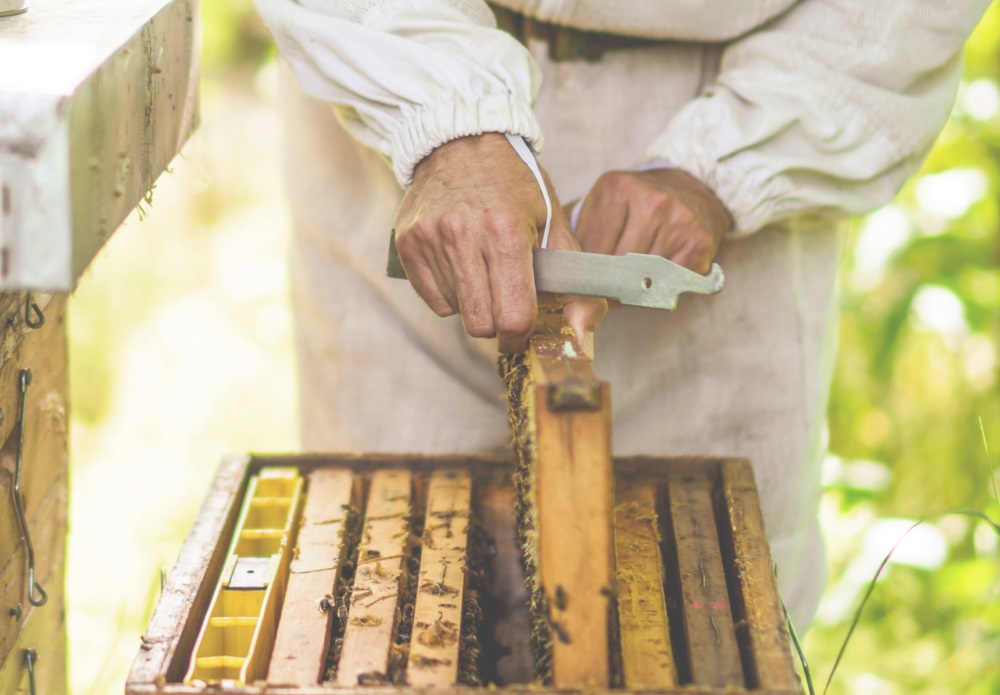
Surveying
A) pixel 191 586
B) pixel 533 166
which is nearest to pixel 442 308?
pixel 533 166

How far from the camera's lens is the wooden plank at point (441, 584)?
1.13 meters

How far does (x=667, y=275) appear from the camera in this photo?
132 centimetres

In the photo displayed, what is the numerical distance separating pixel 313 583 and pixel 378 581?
0.08 meters

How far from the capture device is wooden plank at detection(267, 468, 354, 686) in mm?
1141

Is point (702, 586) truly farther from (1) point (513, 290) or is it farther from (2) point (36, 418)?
(2) point (36, 418)

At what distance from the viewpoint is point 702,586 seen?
129 centimetres

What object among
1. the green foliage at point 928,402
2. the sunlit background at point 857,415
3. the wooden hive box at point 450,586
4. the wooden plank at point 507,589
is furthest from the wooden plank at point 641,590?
the green foliage at point 928,402

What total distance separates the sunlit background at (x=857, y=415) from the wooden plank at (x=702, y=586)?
3.66ft

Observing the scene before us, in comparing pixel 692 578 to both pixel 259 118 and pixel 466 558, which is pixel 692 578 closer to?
pixel 466 558

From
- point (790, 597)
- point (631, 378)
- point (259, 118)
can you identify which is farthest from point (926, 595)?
point (259, 118)

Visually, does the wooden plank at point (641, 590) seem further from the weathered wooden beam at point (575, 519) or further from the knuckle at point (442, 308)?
the knuckle at point (442, 308)

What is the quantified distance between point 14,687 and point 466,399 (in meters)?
0.92

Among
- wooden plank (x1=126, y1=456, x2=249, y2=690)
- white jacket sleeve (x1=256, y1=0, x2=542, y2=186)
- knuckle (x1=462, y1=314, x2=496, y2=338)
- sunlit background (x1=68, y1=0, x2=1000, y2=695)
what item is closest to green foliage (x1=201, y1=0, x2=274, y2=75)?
sunlit background (x1=68, y1=0, x2=1000, y2=695)

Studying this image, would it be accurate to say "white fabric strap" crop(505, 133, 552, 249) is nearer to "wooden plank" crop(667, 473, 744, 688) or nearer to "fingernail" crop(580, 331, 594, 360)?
"fingernail" crop(580, 331, 594, 360)
